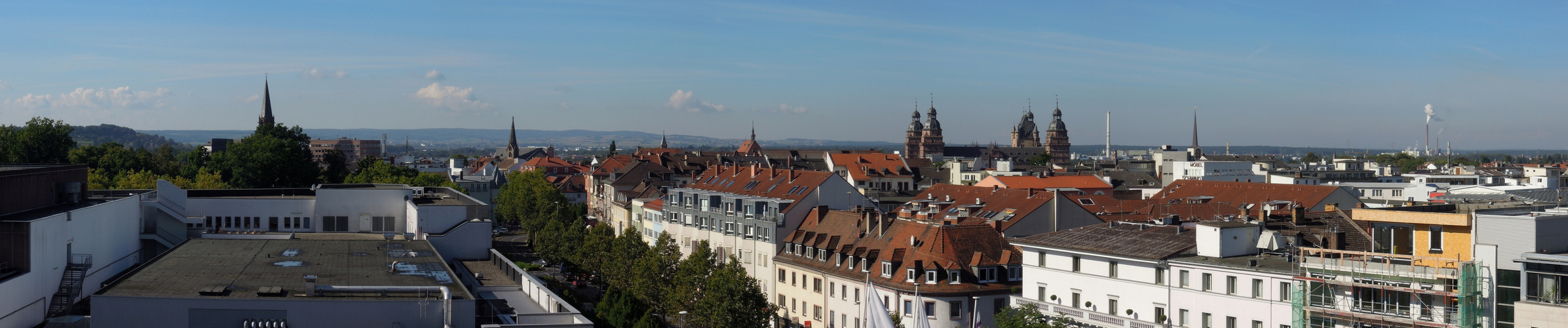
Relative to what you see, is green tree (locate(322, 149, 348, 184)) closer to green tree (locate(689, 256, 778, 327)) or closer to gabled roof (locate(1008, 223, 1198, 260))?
green tree (locate(689, 256, 778, 327))

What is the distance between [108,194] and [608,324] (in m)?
A: 24.1

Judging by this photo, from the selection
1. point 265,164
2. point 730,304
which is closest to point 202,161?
point 265,164

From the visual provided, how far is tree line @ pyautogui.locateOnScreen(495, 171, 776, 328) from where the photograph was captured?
1954 inches

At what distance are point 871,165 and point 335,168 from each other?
5889cm

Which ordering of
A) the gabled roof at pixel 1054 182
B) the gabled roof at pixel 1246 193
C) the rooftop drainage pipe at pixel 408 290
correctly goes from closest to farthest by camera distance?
the rooftop drainage pipe at pixel 408 290 < the gabled roof at pixel 1246 193 < the gabled roof at pixel 1054 182

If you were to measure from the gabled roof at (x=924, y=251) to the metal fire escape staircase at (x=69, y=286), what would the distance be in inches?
1160

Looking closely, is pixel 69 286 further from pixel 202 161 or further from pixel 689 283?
pixel 202 161

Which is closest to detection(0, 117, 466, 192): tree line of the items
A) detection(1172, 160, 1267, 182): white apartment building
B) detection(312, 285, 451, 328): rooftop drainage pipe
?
detection(312, 285, 451, 328): rooftop drainage pipe

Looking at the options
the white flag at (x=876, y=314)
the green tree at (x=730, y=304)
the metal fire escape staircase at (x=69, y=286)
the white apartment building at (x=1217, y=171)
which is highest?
the white apartment building at (x=1217, y=171)

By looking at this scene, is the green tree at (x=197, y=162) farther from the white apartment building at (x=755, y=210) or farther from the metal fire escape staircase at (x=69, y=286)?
the metal fire escape staircase at (x=69, y=286)

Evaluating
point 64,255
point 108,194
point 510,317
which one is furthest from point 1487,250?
point 108,194

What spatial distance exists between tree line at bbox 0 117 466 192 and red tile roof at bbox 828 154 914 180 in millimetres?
43188

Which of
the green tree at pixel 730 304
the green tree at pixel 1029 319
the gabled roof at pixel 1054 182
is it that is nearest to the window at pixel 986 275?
the green tree at pixel 1029 319

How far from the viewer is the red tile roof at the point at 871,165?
4840 inches
